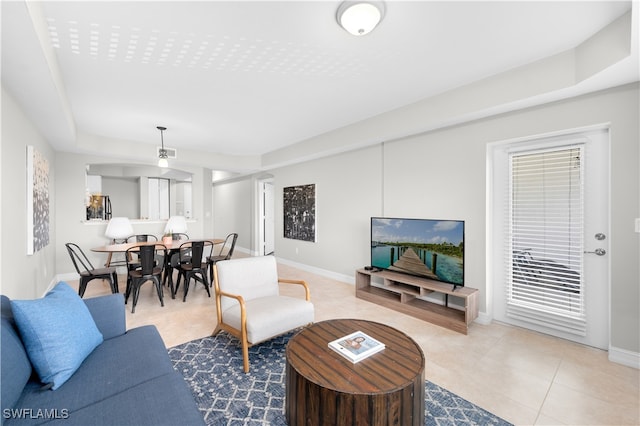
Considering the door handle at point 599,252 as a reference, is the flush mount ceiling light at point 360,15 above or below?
above

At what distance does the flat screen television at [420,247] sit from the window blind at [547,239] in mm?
554

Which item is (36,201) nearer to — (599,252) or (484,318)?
(484,318)

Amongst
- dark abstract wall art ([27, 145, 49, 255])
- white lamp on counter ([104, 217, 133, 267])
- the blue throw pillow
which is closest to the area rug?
the blue throw pillow

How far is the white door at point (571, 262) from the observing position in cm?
255

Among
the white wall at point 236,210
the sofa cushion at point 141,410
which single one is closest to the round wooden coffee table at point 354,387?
the sofa cushion at point 141,410

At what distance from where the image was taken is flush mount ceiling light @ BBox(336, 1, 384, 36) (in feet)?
5.81

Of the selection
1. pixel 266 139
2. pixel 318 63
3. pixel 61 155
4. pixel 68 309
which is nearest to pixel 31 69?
pixel 68 309

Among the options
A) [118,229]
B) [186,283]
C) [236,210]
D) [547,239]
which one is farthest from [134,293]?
[236,210]

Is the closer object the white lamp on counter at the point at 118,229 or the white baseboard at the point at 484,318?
the white baseboard at the point at 484,318

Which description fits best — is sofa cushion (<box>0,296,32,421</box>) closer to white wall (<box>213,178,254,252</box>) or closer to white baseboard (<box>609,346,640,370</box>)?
white baseboard (<box>609,346,640,370</box>)

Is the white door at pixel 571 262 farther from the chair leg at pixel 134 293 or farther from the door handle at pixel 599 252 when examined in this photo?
the chair leg at pixel 134 293

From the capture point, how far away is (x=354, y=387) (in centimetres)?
142

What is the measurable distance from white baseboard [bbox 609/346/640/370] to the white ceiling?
2214 millimetres

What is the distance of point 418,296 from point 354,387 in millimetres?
2288
